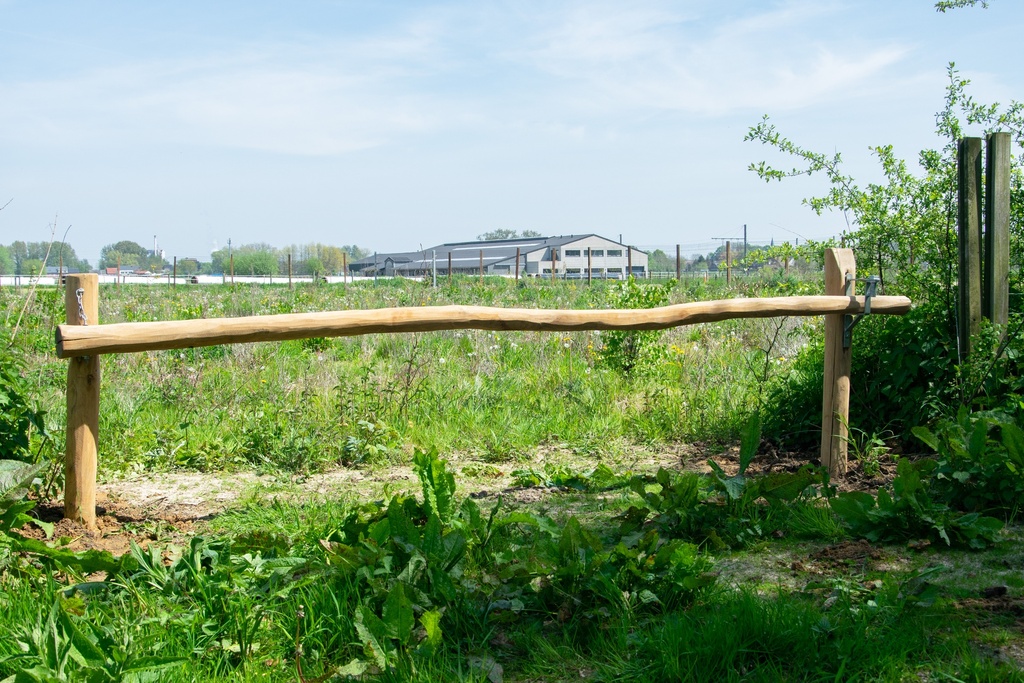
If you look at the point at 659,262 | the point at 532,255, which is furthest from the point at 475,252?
the point at 659,262

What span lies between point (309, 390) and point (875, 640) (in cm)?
481

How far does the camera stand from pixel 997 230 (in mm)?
4711

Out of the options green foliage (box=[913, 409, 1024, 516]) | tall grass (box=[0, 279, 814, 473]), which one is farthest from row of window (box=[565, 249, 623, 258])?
green foliage (box=[913, 409, 1024, 516])

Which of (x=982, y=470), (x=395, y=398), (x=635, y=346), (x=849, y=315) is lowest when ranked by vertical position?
(x=982, y=470)

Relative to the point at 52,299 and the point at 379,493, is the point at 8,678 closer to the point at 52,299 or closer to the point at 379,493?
the point at 379,493

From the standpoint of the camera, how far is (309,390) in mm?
6344

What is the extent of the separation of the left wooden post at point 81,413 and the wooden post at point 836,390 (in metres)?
3.98

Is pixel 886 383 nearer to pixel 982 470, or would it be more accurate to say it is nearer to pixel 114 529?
pixel 982 470

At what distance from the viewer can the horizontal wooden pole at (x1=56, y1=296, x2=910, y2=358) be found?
349 centimetres

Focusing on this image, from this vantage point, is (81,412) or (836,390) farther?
(836,390)

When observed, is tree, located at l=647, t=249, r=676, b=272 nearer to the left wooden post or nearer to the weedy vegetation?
the weedy vegetation

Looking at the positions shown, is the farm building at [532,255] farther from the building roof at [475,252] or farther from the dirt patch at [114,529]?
the dirt patch at [114,529]

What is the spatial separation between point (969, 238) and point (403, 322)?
344cm

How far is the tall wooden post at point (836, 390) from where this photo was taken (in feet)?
15.4
